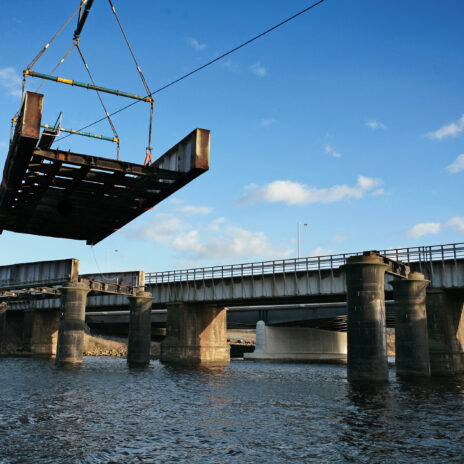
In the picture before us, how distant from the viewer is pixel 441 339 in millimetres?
50844

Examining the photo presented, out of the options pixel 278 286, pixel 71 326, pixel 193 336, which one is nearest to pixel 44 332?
pixel 193 336

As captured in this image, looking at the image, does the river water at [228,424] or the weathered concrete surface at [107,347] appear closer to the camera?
the river water at [228,424]

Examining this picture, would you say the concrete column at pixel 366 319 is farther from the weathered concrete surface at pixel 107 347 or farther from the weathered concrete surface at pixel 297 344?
the weathered concrete surface at pixel 107 347

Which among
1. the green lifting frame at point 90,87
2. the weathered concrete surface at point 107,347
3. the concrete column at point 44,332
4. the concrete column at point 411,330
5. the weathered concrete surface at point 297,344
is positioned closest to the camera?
the green lifting frame at point 90,87

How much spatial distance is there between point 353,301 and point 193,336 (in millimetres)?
34653

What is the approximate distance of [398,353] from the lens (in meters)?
46.7

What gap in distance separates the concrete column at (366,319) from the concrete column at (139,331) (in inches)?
1298

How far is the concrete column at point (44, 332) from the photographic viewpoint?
9350 centimetres

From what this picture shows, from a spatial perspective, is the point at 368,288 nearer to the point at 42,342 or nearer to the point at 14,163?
the point at 14,163

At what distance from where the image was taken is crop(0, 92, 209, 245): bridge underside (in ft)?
70.8

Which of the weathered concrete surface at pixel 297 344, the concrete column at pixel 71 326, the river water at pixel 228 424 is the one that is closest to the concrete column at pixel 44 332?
the weathered concrete surface at pixel 297 344

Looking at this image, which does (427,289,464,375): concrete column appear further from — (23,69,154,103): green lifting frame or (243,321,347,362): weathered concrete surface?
(243,321,347,362): weathered concrete surface

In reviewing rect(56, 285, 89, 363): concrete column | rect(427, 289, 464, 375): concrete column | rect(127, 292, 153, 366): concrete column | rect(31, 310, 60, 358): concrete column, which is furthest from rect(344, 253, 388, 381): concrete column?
rect(31, 310, 60, 358): concrete column

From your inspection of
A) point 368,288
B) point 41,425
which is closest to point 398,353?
point 368,288
